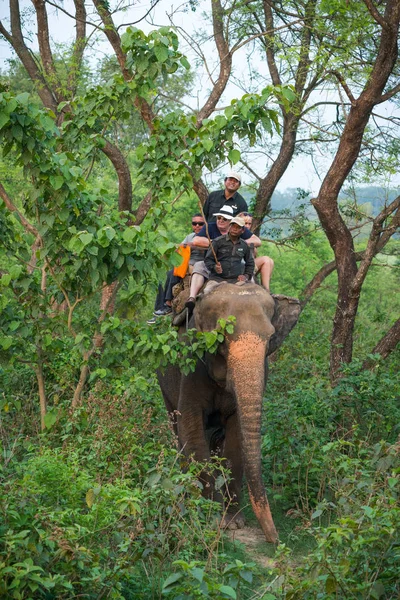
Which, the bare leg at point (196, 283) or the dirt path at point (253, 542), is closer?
the dirt path at point (253, 542)

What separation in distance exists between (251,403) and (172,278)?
6.87ft

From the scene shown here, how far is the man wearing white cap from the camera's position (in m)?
8.87

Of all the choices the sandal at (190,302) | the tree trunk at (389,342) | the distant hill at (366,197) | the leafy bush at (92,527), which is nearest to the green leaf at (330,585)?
the leafy bush at (92,527)

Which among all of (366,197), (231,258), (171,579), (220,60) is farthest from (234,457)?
(220,60)

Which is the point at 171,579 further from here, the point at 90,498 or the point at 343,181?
the point at 343,181

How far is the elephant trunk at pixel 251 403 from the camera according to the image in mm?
7156

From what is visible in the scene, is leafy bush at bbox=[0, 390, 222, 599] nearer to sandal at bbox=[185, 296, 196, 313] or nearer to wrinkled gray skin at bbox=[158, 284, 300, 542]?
wrinkled gray skin at bbox=[158, 284, 300, 542]

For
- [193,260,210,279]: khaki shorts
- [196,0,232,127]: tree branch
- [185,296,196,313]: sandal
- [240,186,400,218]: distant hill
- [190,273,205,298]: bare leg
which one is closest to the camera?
[185,296,196,313]: sandal

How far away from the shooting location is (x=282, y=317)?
26.7ft

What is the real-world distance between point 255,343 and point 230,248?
923 millimetres

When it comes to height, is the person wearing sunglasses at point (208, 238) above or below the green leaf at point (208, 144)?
below

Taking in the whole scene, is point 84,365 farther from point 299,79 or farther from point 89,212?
point 299,79

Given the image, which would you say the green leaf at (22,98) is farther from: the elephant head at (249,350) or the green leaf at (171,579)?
the green leaf at (171,579)

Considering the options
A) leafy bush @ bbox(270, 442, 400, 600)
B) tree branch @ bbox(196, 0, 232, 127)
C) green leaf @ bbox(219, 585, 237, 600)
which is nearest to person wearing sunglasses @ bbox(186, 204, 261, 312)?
leafy bush @ bbox(270, 442, 400, 600)
